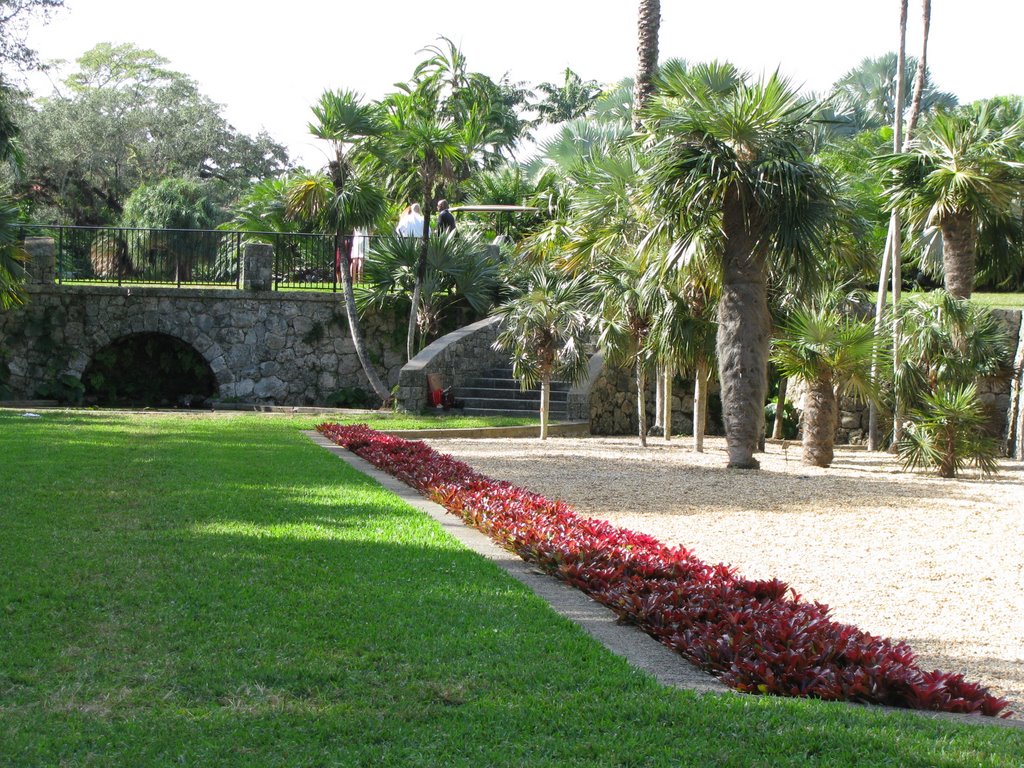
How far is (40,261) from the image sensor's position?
2102 cm

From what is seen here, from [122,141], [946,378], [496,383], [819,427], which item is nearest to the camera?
[819,427]

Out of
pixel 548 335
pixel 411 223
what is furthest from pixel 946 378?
pixel 411 223

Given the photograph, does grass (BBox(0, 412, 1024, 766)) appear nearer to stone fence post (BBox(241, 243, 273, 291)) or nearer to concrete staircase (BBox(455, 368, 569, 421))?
concrete staircase (BBox(455, 368, 569, 421))

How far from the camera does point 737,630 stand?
4805 millimetres

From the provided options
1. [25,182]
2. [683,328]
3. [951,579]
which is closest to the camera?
[951,579]

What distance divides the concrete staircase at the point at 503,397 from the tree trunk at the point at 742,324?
20.9 ft

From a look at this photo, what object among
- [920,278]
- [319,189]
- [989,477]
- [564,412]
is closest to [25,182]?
[319,189]

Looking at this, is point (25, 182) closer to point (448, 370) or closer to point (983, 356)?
point (448, 370)

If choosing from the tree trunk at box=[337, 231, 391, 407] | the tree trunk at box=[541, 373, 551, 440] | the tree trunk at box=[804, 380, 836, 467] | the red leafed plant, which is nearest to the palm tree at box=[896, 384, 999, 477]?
the tree trunk at box=[804, 380, 836, 467]

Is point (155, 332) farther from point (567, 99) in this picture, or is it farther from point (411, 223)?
point (567, 99)

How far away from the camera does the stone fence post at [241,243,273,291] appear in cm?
2198

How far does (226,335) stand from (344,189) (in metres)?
4.37

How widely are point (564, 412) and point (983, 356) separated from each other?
23.9ft

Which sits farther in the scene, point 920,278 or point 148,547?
point 920,278
